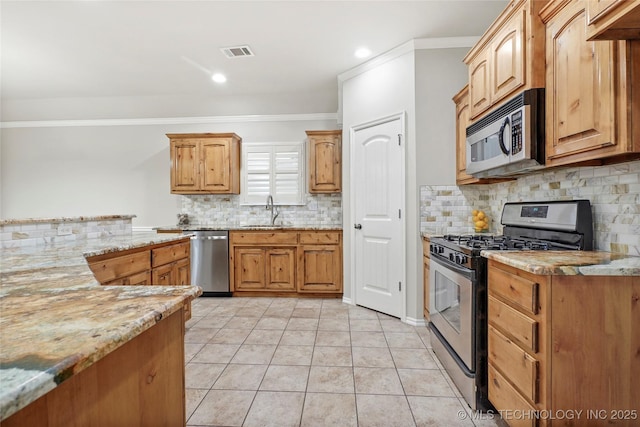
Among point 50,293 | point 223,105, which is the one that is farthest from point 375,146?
point 50,293

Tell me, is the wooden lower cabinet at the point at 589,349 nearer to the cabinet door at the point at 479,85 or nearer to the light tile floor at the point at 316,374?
the light tile floor at the point at 316,374

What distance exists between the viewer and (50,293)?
0.96m

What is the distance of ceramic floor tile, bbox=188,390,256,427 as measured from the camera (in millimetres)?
1756

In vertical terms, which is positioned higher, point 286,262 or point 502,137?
point 502,137

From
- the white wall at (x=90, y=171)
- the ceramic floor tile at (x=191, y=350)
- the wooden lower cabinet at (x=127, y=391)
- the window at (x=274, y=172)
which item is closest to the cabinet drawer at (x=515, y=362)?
the wooden lower cabinet at (x=127, y=391)

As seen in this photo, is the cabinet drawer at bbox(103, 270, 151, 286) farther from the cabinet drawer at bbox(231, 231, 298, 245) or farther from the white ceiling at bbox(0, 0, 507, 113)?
the white ceiling at bbox(0, 0, 507, 113)

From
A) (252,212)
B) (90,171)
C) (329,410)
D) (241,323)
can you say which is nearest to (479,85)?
(329,410)

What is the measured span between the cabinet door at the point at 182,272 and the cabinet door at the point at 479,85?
284 centimetres

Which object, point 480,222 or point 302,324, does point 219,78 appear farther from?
point 480,222

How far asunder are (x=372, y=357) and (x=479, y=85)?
2.19m

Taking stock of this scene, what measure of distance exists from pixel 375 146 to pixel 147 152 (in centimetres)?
374

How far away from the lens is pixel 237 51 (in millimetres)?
3346

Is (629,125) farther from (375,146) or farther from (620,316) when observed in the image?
(375,146)

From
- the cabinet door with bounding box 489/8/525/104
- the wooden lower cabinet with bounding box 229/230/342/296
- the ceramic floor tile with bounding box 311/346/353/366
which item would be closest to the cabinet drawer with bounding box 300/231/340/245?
the wooden lower cabinet with bounding box 229/230/342/296
